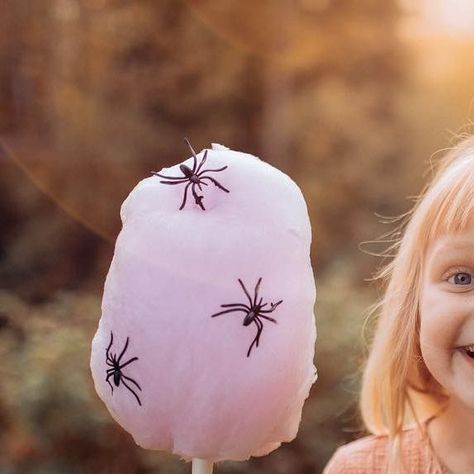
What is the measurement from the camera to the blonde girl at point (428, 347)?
148cm

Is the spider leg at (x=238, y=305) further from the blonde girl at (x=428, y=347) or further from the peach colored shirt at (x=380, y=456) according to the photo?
the peach colored shirt at (x=380, y=456)

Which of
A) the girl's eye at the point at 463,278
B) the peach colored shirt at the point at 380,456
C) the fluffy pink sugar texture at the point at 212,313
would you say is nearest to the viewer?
the fluffy pink sugar texture at the point at 212,313

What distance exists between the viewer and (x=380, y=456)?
5.79 feet

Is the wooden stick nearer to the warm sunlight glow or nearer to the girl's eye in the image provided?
the girl's eye

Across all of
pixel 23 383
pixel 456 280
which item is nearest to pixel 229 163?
pixel 456 280

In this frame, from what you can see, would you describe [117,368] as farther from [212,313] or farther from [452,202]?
[452,202]

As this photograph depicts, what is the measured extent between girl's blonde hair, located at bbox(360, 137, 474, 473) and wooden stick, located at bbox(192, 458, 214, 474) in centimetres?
52

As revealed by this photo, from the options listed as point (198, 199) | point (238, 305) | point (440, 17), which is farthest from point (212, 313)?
point (440, 17)

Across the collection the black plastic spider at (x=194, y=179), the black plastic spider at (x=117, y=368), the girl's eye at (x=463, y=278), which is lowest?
the black plastic spider at (x=117, y=368)

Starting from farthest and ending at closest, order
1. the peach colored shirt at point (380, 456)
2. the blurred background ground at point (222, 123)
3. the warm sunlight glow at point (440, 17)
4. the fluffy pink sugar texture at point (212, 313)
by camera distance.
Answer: the warm sunlight glow at point (440, 17)
the blurred background ground at point (222, 123)
the peach colored shirt at point (380, 456)
the fluffy pink sugar texture at point (212, 313)

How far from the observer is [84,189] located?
4840 mm

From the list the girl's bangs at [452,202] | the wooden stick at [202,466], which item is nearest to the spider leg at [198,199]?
the wooden stick at [202,466]

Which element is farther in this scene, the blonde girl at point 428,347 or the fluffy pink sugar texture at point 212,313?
the blonde girl at point 428,347

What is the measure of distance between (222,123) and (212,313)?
435cm
